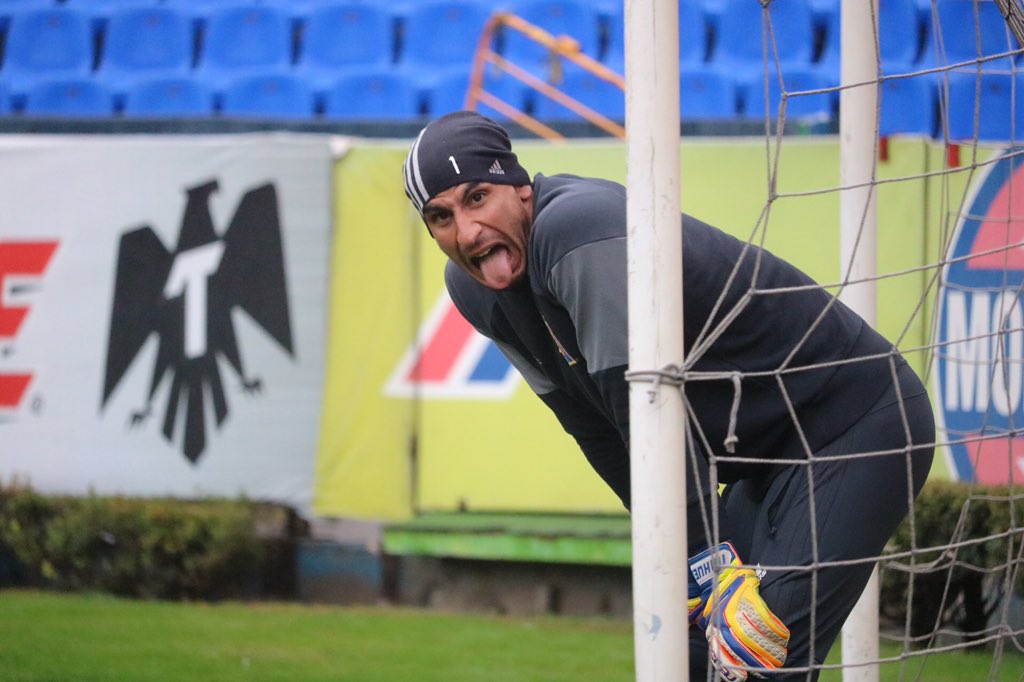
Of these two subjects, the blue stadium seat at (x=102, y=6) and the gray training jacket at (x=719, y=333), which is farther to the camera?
the blue stadium seat at (x=102, y=6)

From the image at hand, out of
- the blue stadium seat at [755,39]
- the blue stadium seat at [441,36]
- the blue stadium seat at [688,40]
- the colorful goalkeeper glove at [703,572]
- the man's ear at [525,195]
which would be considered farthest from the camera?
the blue stadium seat at [441,36]

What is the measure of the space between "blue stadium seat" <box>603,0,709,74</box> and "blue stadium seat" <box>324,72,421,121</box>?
1661 mm

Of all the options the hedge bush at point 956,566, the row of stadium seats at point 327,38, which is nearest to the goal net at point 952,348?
the hedge bush at point 956,566

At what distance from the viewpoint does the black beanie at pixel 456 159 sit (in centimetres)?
270

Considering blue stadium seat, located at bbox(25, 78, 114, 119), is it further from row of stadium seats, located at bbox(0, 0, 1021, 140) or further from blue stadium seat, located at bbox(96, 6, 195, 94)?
blue stadium seat, located at bbox(96, 6, 195, 94)

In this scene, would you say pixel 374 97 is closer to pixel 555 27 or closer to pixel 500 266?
pixel 555 27

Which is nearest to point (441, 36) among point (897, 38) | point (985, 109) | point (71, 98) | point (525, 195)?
point (71, 98)

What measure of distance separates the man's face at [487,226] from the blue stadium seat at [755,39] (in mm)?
7919

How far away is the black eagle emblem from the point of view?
6746 millimetres

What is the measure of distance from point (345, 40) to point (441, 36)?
86cm

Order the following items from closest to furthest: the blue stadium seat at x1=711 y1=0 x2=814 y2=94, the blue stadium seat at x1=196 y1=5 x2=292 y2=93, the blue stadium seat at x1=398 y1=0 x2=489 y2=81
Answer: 1. the blue stadium seat at x1=711 y1=0 x2=814 y2=94
2. the blue stadium seat at x1=398 y1=0 x2=489 y2=81
3. the blue stadium seat at x1=196 y1=5 x2=292 y2=93

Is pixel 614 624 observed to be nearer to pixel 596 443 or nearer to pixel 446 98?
pixel 596 443

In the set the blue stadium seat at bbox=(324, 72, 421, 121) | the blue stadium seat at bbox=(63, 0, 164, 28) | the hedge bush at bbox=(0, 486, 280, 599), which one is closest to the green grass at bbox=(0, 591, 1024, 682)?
the hedge bush at bbox=(0, 486, 280, 599)

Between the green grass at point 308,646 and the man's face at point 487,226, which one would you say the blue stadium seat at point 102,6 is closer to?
the green grass at point 308,646
